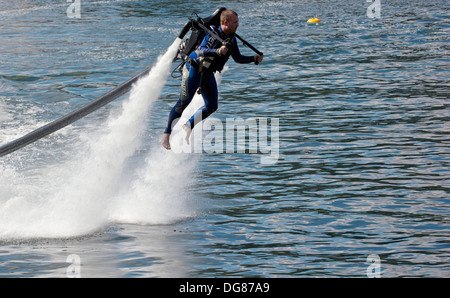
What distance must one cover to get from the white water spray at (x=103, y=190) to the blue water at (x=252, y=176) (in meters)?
0.03

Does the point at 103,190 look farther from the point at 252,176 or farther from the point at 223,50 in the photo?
the point at 223,50

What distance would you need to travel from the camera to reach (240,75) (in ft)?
76.3

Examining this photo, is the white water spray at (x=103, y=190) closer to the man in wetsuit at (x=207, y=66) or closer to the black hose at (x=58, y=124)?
the black hose at (x=58, y=124)

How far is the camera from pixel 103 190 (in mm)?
12516

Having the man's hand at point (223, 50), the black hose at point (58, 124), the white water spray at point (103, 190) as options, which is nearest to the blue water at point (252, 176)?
the white water spray at point (103, 190)

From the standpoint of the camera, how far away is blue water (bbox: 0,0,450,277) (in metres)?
9.91

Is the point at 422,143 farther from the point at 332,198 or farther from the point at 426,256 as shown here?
the point at 426,256

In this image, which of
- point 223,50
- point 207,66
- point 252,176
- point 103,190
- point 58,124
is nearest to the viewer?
point 223,50

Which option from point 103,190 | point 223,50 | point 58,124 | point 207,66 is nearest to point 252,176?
point 103,190

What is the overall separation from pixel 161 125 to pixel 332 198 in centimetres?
637

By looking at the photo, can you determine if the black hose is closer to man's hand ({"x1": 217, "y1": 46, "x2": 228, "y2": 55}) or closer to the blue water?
the blue water

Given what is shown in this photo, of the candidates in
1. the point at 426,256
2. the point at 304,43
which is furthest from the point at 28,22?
the point at 426,256

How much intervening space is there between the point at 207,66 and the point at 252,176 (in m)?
2.89

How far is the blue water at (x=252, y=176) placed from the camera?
32.5 ft
